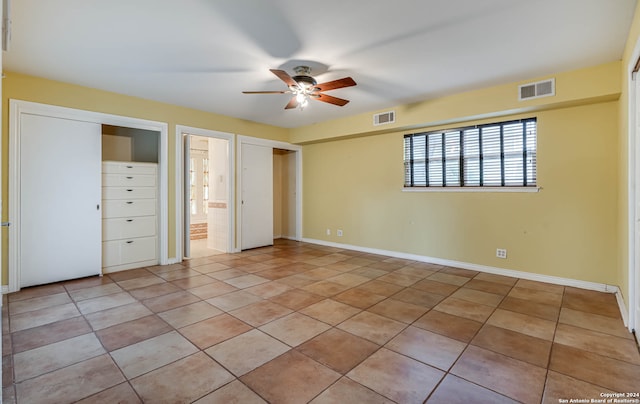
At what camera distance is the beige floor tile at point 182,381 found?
199 cm

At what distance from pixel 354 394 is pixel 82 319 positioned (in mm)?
2701

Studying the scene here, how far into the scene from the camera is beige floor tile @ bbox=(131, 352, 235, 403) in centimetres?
199

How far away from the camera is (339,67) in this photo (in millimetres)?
3604

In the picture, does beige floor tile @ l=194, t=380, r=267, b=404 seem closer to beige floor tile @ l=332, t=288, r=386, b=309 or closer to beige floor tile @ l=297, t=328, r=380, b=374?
beige floor tile @ l=297, t=328, r=380, b=374

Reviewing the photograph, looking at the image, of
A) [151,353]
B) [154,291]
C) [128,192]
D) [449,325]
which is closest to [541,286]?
[449,325]

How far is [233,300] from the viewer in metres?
3.54

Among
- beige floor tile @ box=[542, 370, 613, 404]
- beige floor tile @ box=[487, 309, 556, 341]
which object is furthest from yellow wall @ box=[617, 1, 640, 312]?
beige floor tile @ box=[542, 370, 613, 404]

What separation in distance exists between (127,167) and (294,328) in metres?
3.68

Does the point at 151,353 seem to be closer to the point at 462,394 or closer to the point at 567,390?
the point at 462,394

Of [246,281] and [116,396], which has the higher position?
[246,281]

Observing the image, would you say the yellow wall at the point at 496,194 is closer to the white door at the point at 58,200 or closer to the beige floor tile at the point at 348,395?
the white door at the point at 58,200

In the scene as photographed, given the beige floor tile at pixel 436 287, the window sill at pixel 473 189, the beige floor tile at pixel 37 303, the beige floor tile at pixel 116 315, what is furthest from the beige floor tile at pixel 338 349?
the window sill at pixel 473 189

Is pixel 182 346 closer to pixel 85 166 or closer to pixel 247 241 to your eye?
pixel 85 166

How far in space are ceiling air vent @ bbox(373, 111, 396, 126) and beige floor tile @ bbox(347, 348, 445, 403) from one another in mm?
3838
